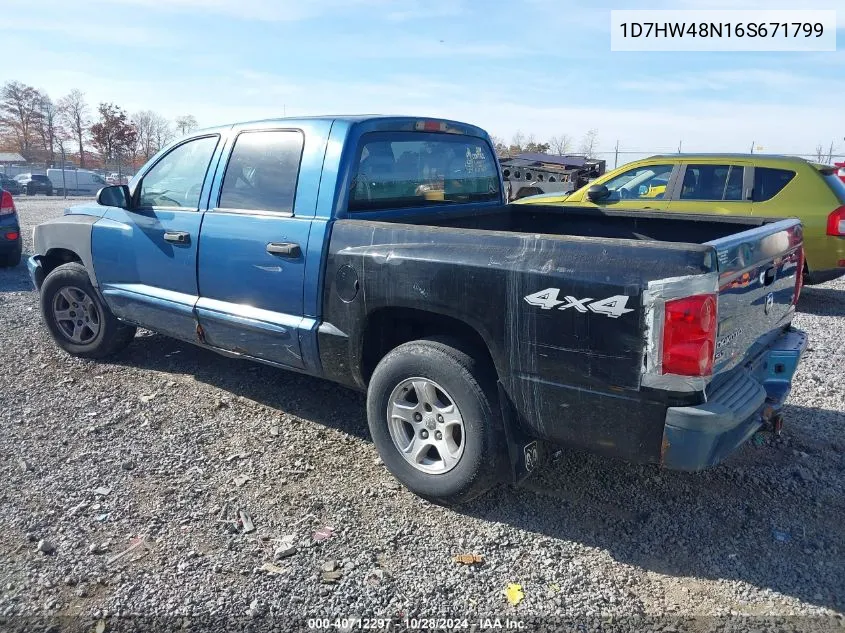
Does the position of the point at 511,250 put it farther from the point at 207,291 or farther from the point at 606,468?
the point at 207,291

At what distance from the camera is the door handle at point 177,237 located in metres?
4.33

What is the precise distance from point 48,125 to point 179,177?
216 feet

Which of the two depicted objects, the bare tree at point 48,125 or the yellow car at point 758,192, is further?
the bare tree at point 48,125

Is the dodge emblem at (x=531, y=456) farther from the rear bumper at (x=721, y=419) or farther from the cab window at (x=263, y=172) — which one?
the cab window at (x=263, y=172)

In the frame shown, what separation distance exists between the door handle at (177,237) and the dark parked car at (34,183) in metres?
35.2

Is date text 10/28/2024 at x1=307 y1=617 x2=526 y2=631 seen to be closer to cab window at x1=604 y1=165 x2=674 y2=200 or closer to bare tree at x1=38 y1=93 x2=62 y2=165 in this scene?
cab window at x1=604 y1=165 x2=674 y2=200

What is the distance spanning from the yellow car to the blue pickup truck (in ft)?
11.5

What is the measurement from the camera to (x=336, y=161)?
3.73m

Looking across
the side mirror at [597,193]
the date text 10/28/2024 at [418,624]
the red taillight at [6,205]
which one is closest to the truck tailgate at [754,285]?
the date text 10/28/2024 at [418,624]

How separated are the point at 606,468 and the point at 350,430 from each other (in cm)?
158

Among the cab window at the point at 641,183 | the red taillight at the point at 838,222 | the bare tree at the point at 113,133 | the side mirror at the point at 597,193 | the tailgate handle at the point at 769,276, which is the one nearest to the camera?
the tailgate handle at the point at 769,276

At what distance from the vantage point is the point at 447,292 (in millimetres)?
3119

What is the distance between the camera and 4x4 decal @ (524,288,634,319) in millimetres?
2600

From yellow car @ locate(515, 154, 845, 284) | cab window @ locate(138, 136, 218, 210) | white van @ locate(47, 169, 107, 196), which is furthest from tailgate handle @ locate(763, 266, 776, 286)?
white van @ locate(47, 169, 107, 196)
